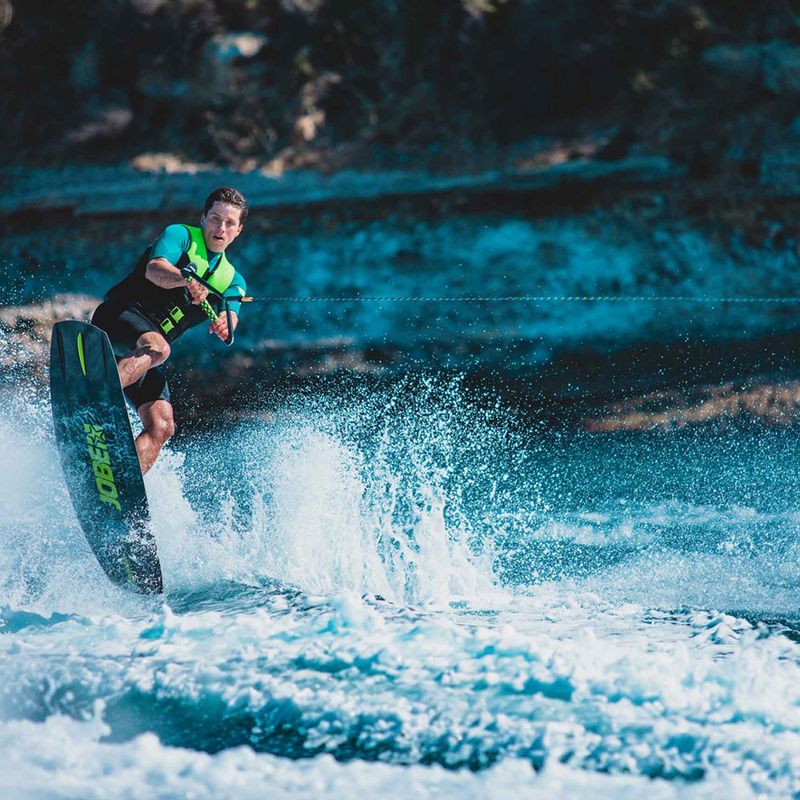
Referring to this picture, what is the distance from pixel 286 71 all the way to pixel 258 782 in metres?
11.0

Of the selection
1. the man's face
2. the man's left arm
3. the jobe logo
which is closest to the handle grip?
the man's left arm

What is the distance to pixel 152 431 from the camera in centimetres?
472

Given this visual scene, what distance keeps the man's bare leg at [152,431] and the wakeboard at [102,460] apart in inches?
6.1

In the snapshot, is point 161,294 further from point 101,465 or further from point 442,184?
point 442,184

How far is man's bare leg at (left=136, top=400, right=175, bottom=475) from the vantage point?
4.66 metres

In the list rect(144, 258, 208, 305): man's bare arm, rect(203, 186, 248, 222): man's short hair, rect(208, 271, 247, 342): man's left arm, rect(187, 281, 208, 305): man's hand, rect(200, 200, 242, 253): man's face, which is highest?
rect(203, 186, 248, 222): man's short hair

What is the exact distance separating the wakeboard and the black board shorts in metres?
0.17

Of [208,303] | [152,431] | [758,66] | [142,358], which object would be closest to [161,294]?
[208,303]

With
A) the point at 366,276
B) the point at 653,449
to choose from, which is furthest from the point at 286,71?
the point at 653,449

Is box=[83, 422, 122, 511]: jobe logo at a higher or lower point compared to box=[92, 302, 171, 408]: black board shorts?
lower

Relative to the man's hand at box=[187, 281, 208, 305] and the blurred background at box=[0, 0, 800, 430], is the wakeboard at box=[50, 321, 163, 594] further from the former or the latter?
the blurred background at box=[0, 0, 800, 430]

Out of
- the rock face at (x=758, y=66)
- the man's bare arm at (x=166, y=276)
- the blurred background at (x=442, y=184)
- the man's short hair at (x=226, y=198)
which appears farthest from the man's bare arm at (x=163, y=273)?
the rock face at (x=758, y=66)

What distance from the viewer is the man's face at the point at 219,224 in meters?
4.73

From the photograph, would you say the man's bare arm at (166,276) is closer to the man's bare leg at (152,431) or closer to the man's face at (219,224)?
the man's face at (219,224)
